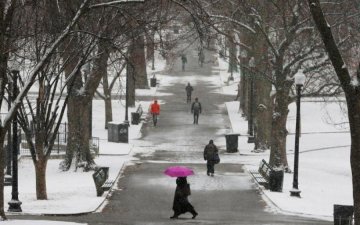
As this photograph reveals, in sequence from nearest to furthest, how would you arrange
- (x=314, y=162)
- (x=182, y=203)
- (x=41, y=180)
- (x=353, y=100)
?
(x=353, y=100) < (x=182, y=203) < (x=41, y=180) < (x=314, y=162)

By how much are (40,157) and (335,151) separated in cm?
1832

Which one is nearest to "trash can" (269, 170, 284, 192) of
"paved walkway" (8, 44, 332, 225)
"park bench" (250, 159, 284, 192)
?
"park bench" (250, 159, 284, 192)

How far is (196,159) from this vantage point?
100ft

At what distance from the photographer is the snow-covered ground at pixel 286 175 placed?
19.6 metres

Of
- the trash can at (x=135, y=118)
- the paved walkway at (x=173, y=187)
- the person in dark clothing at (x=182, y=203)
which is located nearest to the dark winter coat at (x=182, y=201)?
the person in dark clothing at (x=182, y=203)

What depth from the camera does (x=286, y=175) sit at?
89.6ft

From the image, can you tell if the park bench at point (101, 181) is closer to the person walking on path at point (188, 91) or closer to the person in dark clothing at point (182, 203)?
the person in dark clothing at point (182, 203)

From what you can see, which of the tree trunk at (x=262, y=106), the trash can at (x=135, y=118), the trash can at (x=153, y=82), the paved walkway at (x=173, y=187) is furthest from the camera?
the trash can at (x=153, y=82)

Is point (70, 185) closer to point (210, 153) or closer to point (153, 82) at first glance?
point (210, 153)

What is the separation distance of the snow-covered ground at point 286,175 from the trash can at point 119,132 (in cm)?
43

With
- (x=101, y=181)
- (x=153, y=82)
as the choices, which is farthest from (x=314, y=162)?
(x=153, y=82)

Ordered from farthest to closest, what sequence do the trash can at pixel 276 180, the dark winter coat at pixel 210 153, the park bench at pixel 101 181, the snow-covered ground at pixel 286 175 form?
1. the dark winter coat at pixel 210 153
2. the trash can at pixel 276 180
3. the park bench at pixel 101 181
4. the snow-covered ground at pixel 286 175

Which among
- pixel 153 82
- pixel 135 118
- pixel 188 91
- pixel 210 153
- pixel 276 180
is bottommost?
pixel 276 180

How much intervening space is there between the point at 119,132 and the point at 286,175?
979 centimetres
